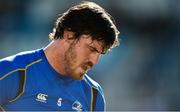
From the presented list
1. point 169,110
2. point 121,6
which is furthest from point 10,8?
point 169,110

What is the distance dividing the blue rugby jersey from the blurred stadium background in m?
6.91

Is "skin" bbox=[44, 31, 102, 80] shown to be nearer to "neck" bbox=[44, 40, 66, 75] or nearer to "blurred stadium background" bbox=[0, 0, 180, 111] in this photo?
"neck" bbox=[44, 40, 66, 75]

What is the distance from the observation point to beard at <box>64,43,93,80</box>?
189 inches

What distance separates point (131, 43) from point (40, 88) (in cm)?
833

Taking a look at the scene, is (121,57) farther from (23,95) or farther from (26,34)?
(23,95)

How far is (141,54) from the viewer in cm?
1302

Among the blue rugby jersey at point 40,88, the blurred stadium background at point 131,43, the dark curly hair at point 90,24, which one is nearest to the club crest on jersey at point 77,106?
the blue rugby jersey at point 40,88

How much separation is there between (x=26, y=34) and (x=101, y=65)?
1.58 m

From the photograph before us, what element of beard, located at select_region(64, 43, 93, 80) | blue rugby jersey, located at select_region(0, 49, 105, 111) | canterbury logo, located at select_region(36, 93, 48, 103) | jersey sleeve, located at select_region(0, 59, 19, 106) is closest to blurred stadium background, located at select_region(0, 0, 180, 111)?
blue rugby jersey, located at select_region(0, 49, 105, 111)

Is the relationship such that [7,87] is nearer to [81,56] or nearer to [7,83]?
[7,83]

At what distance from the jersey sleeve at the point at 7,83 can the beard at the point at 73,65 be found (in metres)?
0.44

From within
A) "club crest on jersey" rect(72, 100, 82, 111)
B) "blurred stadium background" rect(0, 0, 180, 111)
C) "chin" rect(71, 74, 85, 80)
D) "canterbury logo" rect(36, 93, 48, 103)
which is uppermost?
"chin" rect(71, 74, 85, 80)

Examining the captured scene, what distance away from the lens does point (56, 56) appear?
15.9 ft

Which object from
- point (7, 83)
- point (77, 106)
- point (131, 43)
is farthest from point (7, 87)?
point (131, 43)
